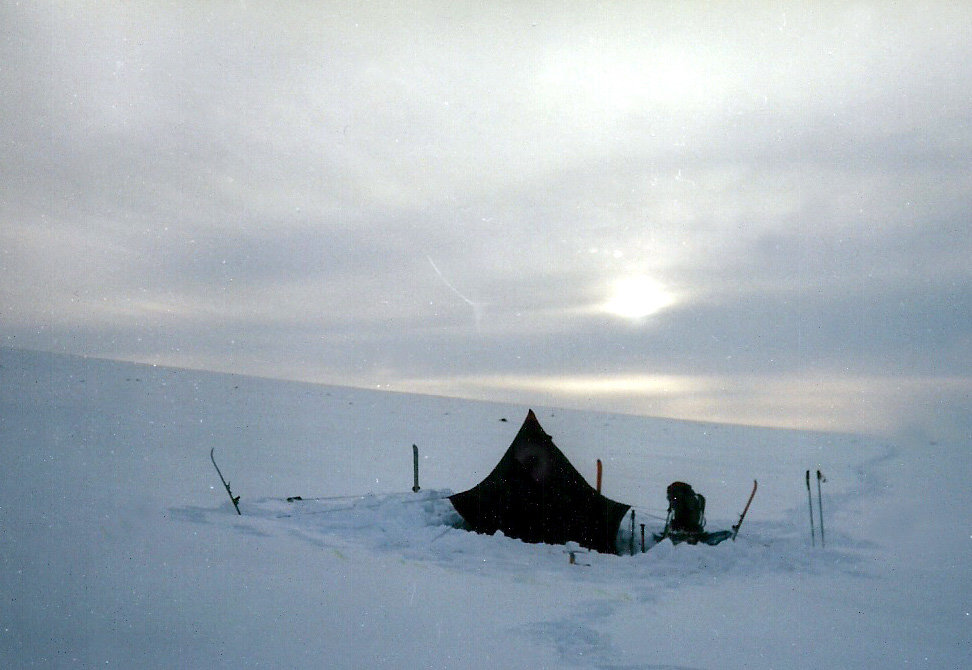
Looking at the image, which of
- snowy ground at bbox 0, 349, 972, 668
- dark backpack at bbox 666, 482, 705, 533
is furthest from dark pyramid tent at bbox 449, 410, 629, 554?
dark backpack at bbox 666, 482, 705, 533

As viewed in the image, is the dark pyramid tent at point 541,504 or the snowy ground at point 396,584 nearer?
the snowy ground at point 396,584

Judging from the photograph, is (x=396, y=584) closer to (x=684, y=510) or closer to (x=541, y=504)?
(x=541, y=504)

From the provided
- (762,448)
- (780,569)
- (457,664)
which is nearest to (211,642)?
(457,664)

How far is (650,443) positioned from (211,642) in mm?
45506

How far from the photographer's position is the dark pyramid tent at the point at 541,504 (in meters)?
13.5

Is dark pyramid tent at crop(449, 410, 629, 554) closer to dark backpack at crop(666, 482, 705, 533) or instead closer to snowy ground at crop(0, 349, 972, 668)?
snowy ground at crop(0, 349, 972, 668)

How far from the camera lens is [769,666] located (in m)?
8.00

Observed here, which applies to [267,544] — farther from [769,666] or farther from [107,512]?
[769,666]

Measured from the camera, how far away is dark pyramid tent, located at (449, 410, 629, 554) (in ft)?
44.4

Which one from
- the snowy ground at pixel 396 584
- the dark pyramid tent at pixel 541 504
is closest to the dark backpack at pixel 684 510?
the snowy ground at pixel 396 584

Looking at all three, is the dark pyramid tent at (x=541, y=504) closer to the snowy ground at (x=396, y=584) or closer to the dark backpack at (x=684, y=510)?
the snowy ground at (x=396, y=584)

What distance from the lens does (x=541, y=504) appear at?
13641 mm

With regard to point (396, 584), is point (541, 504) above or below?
above

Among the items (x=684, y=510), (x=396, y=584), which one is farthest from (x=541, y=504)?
(x=396, y=584)
